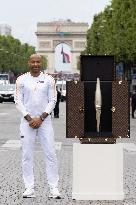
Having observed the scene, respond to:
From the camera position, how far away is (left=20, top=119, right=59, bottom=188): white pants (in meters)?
10.9

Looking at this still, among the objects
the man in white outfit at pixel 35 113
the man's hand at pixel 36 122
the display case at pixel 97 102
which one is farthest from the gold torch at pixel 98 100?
the man's hand at pixel 36 122

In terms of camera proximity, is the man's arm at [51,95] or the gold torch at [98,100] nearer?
the gold torch at [98,100]

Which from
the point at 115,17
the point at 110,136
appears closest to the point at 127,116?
the point at 110,136

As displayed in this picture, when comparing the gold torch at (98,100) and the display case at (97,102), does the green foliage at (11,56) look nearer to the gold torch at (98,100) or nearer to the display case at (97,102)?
the display case at (97,102)

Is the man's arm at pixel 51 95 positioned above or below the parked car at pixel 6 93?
above

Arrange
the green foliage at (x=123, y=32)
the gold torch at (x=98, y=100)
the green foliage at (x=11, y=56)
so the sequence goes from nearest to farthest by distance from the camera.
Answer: the gold torch at (x=98, y=100) → the green foliage at (x=123, y=32) → the green foliage at (x=11, y=56)

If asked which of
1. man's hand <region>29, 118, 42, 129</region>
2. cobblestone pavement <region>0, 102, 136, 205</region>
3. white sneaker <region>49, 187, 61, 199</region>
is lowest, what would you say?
cobblestone pavement <region>0, 102, 136, 205</region>

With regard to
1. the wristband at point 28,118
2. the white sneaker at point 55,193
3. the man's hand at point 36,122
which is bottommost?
the white sneaker at point 55,193

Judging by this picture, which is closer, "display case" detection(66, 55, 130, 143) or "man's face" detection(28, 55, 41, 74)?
"display case" detection(66, 55, 130, 143)

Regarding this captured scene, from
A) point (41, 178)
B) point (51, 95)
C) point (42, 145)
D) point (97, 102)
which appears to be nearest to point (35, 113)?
point (51, 95)

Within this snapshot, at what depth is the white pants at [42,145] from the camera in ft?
35.9

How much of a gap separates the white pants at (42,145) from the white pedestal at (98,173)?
1.39ft

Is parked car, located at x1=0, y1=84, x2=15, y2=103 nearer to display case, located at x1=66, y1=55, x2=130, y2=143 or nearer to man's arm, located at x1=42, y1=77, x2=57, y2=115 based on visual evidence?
man's arm, located at x1=42, y1=77, x2=57, y2=115

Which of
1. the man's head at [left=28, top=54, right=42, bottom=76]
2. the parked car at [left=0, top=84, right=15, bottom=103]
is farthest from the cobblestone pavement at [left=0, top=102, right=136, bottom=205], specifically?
the parked car at [left=0, top=84, right=15, bottom=103]
